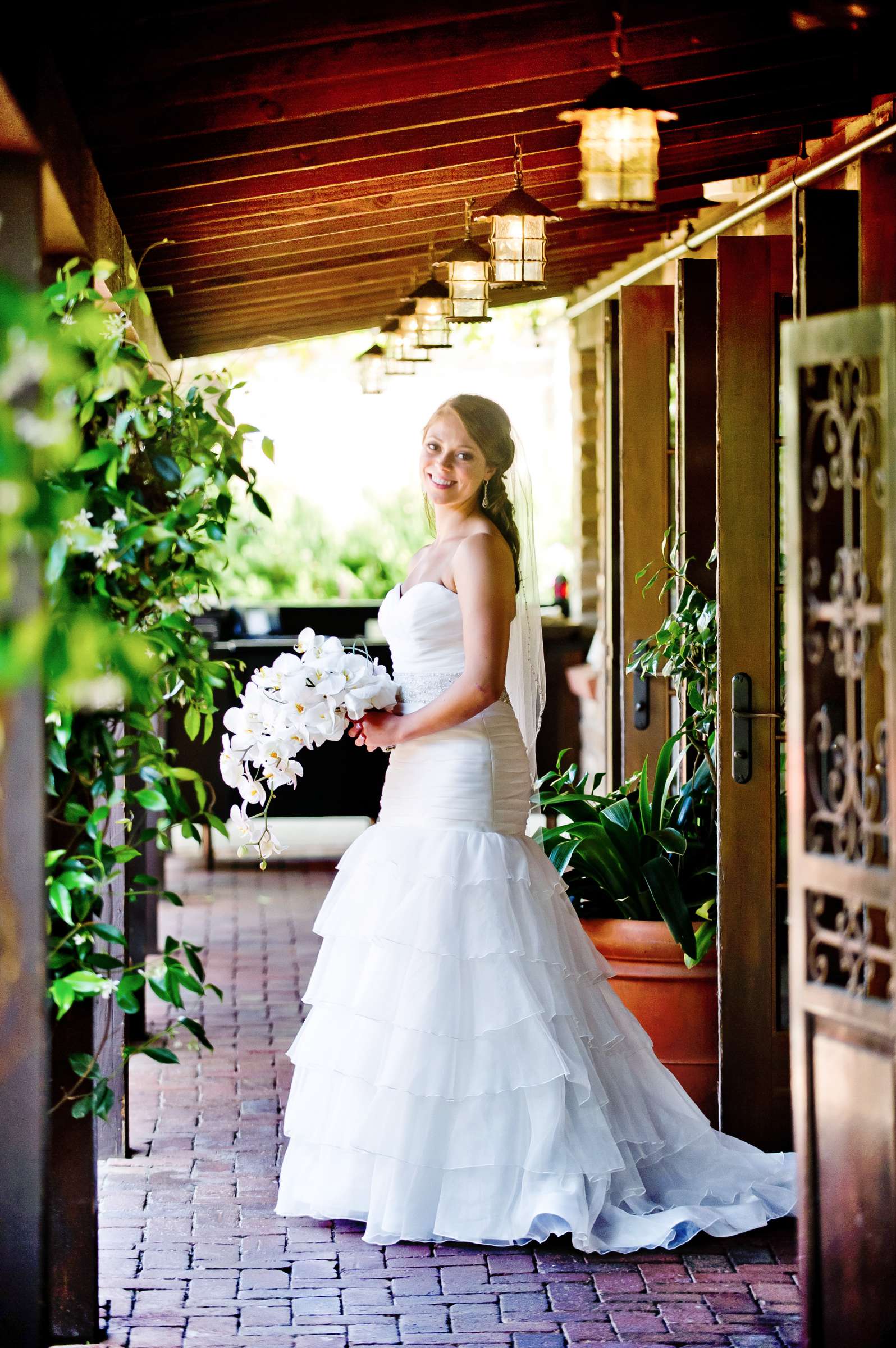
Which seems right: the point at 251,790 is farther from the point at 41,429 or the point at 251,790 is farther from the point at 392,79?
the point at 41,429

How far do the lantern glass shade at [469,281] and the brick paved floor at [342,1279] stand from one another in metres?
2.70

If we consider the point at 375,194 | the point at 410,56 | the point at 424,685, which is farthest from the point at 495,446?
the point at 375,194

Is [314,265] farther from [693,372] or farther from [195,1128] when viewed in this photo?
[195,1128]

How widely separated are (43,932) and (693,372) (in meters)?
3.31

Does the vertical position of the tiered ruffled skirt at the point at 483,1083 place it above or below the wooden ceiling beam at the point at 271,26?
below

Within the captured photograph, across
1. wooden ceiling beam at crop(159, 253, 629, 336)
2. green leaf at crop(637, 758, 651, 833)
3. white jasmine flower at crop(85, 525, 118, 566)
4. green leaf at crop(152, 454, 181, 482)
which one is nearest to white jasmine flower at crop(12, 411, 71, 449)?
white jasmine flower at crop(85, 525, 118, 566)

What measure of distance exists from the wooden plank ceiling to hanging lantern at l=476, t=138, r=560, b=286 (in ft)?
0.62

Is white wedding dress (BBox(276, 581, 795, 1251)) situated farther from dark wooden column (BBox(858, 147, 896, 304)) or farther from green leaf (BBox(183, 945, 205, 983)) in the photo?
dark wooden column (BBox(858, 147, 896, 304))

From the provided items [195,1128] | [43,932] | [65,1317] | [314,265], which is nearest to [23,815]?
[43,932]

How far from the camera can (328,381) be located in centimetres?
1489

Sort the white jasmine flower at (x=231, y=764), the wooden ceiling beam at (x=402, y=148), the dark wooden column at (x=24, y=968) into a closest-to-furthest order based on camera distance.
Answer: the dark wooden column at (x=24, y=968), the white jasmine flower at (x=231, y=764), the wooden ceiling beam at (x=402, y=148)

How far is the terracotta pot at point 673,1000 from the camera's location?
4.45 meters

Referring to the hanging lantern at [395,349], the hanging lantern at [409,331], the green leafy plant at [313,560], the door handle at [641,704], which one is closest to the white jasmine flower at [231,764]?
the door handle at [641,704]

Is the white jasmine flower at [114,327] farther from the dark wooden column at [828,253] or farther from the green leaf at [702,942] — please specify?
the green leaf at [702,942]
